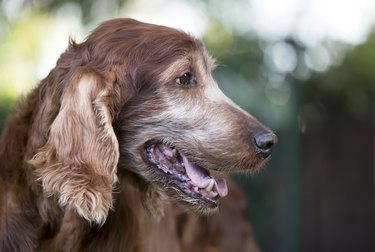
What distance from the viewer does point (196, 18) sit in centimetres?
853

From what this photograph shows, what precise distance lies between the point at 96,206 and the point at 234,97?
445cm

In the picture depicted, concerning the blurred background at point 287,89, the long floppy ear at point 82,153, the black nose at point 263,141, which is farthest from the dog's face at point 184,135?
the blurred background at point 287,89

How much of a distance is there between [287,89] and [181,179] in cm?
528

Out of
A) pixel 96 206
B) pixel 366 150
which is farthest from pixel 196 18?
pixel 96 206

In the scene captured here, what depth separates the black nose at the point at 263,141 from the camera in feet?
12.0

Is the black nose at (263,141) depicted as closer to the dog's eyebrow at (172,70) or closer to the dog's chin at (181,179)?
the dog's chin at (181,179)

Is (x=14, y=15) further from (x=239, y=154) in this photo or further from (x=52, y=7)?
(x=239, y=154)

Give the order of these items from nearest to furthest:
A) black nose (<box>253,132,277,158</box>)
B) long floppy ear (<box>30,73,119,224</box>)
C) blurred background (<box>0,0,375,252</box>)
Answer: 1. long floppy ear (<box>30,73,119,224</box>)
2. black nose (<box>253,132,277,158</box>)
3. blurred background (<box>0,0,375,252</box>)

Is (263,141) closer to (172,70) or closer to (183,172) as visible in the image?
(183,172)

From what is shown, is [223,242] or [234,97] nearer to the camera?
[223,242]

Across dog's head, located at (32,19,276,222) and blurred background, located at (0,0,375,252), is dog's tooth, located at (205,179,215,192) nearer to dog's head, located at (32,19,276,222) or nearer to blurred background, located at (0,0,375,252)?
dog's head, located at (32,19,276,222)

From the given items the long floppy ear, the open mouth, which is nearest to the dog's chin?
the open mouth

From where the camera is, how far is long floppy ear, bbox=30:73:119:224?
3.48 m

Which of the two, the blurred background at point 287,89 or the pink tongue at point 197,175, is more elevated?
the pink tongue at point 197,175
